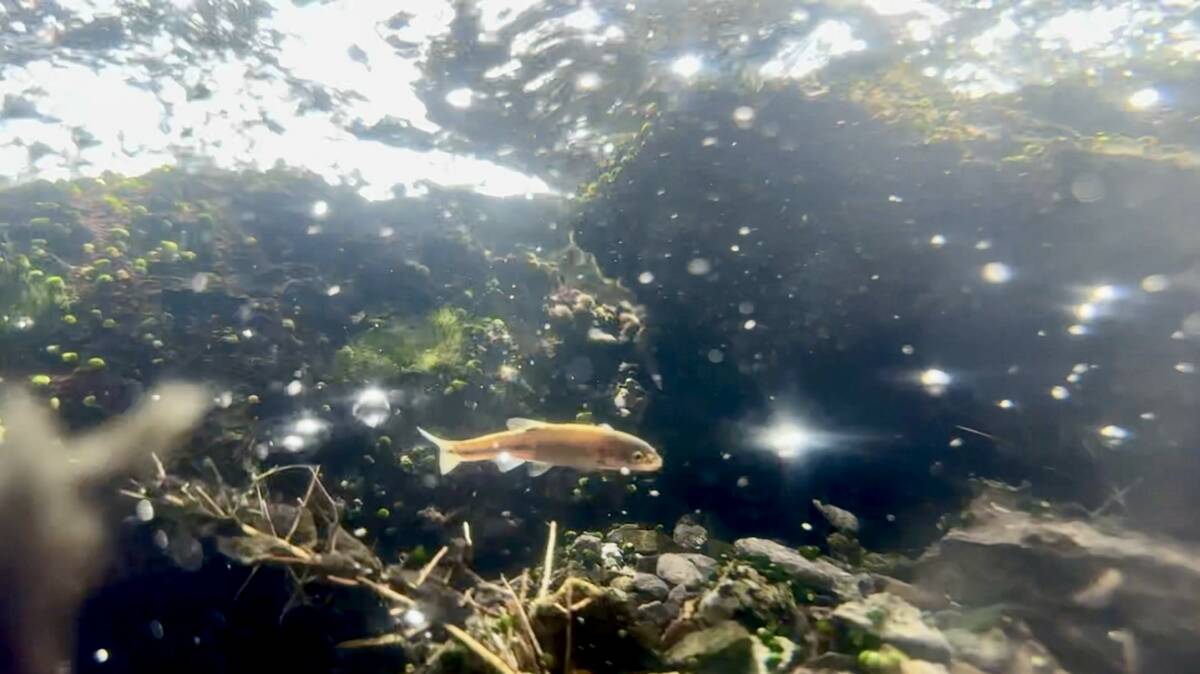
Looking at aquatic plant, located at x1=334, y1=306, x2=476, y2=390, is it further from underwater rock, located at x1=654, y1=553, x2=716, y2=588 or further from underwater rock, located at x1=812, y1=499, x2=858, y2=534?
underwater rock, located at x1=812, y1=499, x2=858, y2=534

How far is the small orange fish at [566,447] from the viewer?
189 inches

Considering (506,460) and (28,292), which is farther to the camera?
(28,292)

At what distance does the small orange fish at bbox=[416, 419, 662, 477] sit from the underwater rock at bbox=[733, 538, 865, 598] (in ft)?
6.55

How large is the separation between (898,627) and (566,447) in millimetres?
2799

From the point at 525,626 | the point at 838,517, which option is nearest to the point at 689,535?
the point at 838,517

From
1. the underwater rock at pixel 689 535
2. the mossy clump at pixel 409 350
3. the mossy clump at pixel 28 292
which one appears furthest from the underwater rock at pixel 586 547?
the mossy clump at pixel 28 292

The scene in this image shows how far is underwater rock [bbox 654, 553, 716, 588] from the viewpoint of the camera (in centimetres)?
553

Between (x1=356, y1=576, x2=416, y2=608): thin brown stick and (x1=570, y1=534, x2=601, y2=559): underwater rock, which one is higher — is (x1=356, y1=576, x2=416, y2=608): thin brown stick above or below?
below

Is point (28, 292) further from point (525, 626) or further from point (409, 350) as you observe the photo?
point (525, 626)

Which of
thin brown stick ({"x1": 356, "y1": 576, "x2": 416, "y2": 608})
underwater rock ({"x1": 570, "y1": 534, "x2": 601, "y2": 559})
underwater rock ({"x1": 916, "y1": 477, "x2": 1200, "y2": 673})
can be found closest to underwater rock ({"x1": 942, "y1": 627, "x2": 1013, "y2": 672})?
underwater rock ({"x1": 916, "y1": 477, "x2": 1200, "y2": 673})

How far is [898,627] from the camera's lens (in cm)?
462

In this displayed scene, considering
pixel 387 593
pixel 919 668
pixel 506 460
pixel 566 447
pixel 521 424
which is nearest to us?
pixel 387 593

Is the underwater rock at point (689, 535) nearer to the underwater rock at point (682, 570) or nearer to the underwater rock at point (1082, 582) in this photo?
the underwater rock at point (682, 570)

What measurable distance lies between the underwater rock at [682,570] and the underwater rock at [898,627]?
1.21 m
